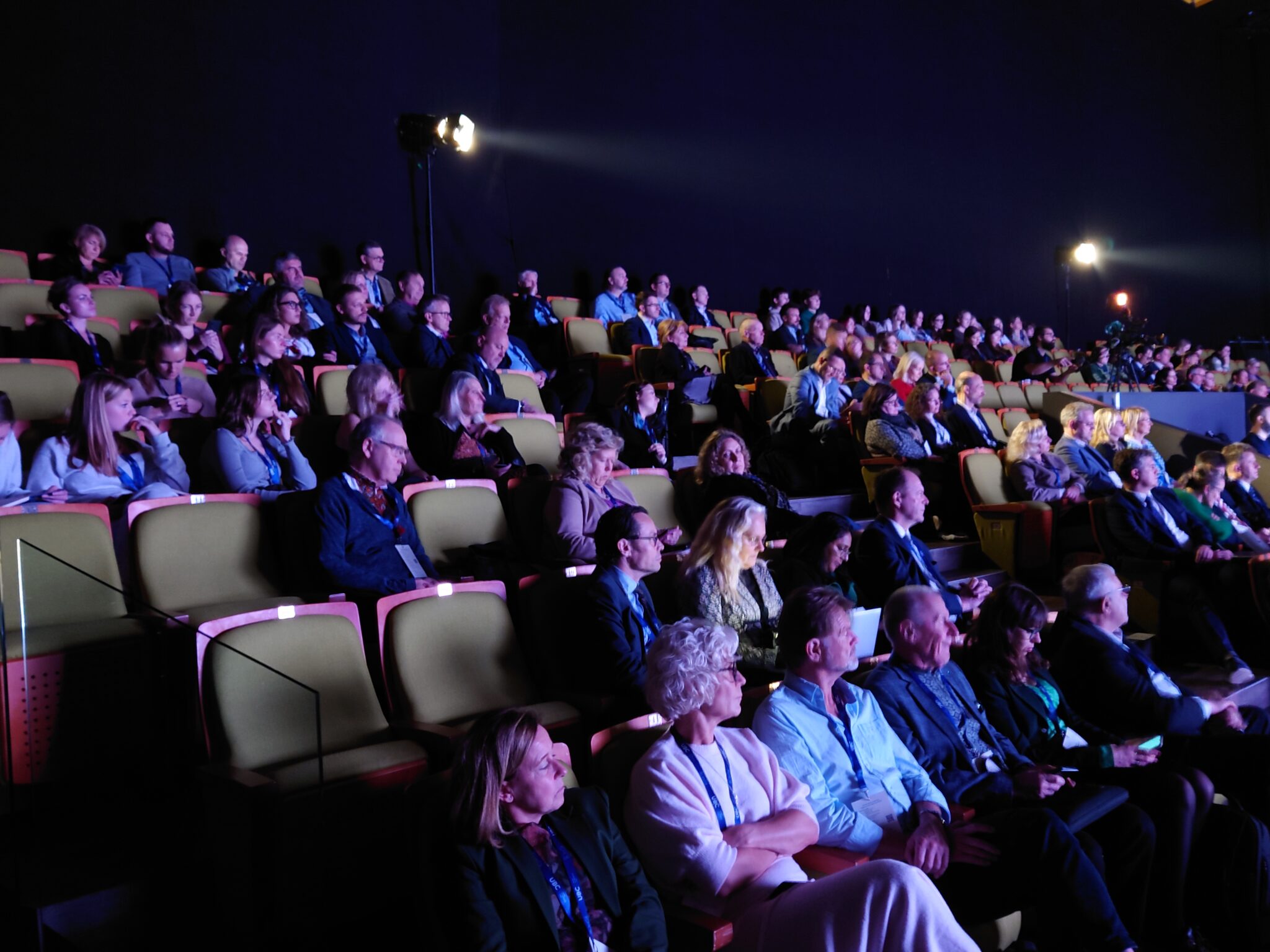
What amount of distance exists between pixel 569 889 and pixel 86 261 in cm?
425

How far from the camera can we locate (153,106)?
5164 mm

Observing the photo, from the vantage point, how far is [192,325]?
3881 mm

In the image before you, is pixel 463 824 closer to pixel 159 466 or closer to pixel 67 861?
pixel 67 861

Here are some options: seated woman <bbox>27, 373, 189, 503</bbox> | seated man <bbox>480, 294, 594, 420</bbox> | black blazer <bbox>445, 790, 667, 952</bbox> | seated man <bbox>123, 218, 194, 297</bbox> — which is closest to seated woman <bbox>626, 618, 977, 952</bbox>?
black blazer <bbox>445, 790, 667, 952</bbox>

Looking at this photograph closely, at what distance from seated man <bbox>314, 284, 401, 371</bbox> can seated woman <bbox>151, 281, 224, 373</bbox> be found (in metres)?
0.46

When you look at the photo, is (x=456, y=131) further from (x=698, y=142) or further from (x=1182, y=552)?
(x=1182, y=552)

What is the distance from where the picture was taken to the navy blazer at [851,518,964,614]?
321 centimetres

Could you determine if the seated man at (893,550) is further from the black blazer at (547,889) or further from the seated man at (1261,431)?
the seated man at (1261,431)

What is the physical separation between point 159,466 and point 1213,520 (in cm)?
423

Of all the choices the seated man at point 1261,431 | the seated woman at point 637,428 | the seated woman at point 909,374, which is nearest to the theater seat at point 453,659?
the seated woman at point 637,428

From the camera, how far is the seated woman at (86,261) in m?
4.56

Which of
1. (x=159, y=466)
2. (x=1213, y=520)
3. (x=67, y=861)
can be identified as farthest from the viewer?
(x=1213, y=520)

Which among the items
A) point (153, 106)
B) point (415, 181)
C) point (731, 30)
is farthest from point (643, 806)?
point (731, 30)

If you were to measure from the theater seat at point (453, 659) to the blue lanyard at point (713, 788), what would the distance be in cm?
40
